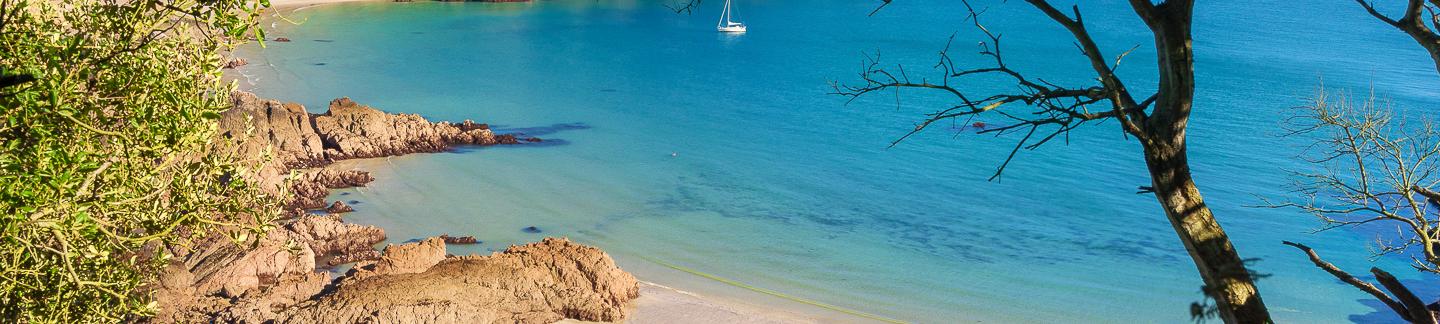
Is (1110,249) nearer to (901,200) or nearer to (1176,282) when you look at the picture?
(1176,282)

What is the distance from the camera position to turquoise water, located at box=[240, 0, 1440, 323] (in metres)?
16.1

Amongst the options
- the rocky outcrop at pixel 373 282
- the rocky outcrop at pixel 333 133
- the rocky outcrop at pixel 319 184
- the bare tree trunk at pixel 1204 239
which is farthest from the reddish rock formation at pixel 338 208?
the bare tree trunk at pixel 1204 239

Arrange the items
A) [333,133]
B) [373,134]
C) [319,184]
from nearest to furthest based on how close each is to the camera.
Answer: [319,184] < [333,133] < [373,134]

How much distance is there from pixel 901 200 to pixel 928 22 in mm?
44147

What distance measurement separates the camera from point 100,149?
4789 millimetres

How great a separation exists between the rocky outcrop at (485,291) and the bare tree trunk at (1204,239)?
6644mm

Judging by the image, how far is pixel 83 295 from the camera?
16.6ft

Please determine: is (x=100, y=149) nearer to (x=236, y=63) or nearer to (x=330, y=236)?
(x=330, y=236)

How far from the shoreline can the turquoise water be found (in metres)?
0.13

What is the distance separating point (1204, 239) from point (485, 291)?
24.5ft

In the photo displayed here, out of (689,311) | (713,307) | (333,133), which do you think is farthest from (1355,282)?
(333,133)

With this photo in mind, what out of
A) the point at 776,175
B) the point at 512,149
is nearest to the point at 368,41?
the point at 512,149

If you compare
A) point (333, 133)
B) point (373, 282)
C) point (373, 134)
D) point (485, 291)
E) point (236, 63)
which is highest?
point (373, 282)

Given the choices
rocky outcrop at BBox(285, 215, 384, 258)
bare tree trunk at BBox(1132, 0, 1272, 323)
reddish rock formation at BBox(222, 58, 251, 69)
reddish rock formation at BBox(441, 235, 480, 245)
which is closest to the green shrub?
bare tree trunk at BBox(1132, 0, 1272, 323)
